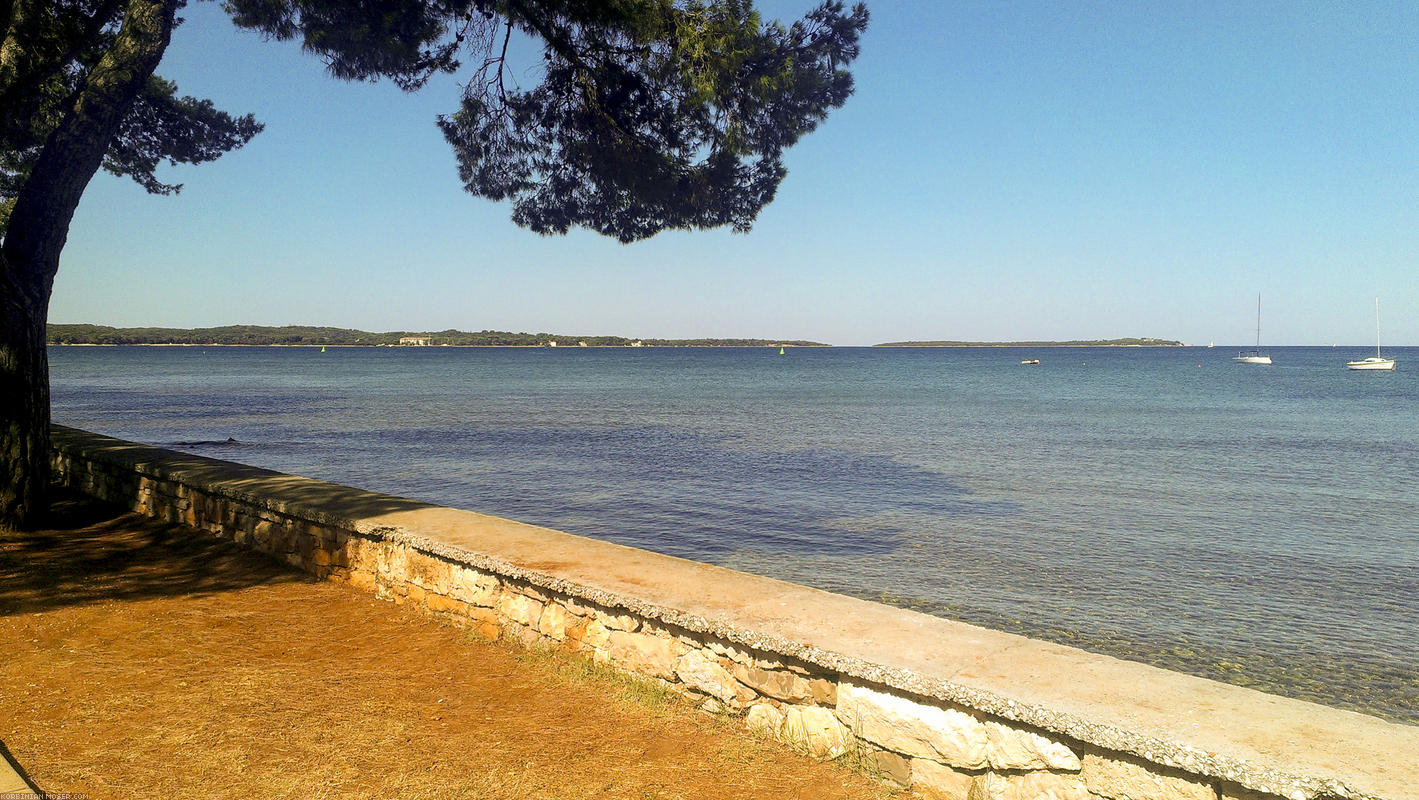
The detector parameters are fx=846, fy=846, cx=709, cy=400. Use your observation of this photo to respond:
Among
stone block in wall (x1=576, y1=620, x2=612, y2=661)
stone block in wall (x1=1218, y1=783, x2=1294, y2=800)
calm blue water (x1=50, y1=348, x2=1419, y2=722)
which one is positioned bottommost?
calm blue water (x1=50, y1=348, x2=1419, y2=722)

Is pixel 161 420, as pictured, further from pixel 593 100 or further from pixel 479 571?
pixel 479 571

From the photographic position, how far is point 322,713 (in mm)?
3670

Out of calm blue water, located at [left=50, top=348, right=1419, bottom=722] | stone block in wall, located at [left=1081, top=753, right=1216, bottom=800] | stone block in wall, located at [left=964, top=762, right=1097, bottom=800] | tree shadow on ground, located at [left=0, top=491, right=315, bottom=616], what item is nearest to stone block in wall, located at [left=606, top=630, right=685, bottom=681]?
stone block in wall, located at [left=964, top=762, right=1097, bottom=800]

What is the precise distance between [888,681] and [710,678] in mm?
860

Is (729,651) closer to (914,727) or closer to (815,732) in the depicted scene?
(815,732)

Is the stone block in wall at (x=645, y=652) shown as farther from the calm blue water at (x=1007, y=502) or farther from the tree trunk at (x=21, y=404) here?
the tree trunk at (x=21, y=404)

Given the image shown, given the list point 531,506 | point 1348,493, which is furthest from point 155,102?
point 1348,493

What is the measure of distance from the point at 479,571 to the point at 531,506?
22.3 feet

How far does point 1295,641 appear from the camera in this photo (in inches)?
237

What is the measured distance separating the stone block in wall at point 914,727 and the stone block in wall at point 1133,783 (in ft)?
1.09

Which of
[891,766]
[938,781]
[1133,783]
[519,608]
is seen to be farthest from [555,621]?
[1133,783]

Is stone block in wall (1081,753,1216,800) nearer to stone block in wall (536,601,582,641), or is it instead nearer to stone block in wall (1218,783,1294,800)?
stone block in wall (1218,783,1294,800)

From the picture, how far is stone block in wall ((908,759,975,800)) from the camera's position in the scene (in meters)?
2.84

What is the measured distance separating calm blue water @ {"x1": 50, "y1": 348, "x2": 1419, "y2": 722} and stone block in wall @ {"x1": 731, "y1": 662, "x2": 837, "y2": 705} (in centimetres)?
350
